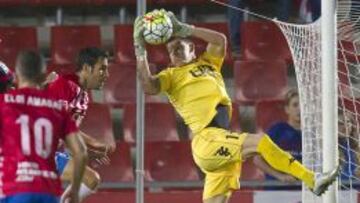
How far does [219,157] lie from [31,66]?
186 centimetres

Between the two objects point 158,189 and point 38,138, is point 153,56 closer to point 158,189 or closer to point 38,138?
point 158,189

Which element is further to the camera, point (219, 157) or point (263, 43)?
point (263, 43)

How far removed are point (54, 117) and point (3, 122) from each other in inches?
9.3

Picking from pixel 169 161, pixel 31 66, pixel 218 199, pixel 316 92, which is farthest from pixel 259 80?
pixel 31 66

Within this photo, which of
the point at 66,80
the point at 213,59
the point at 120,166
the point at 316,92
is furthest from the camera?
the point at 120,166

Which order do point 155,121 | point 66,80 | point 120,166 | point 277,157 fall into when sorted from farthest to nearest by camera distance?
1. point 155,121
2. point 120,166
3. point 66,80
4. point 277,157

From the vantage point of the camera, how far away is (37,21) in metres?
11.4

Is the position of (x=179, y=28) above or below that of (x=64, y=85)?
above

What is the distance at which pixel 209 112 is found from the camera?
681 cm

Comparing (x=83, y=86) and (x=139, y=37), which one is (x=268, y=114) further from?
(x=139, y=37)

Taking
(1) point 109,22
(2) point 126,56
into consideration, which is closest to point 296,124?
(2) point 126,56

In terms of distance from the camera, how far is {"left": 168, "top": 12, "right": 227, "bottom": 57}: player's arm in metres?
6.69

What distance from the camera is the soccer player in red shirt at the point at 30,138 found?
5.11 meters

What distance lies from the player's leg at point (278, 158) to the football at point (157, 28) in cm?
78
